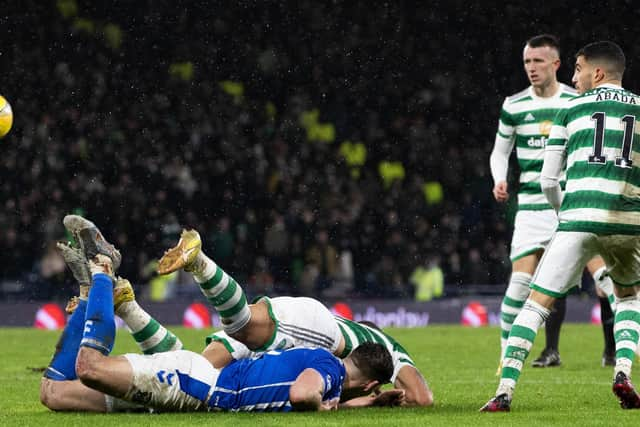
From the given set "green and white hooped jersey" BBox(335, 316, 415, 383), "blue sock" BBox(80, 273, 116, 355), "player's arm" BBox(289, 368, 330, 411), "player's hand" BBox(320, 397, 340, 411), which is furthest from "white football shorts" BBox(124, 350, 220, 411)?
"green and white hooped jersey" BBox(335, 316, 415, 383)

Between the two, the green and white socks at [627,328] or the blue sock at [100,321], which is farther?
the green and white socks at [627,328]

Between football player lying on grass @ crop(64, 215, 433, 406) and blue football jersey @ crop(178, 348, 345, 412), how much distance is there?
0.26 metres

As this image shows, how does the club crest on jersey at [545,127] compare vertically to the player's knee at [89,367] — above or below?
above

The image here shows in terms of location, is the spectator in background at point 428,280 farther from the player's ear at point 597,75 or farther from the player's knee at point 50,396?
the player's knee at point 50,396

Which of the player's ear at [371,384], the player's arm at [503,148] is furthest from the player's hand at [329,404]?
the player's arm at [503,148]

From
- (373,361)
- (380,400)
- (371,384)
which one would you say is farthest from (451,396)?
(373,361)

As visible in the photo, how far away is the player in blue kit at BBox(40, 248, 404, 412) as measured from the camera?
5.56 m

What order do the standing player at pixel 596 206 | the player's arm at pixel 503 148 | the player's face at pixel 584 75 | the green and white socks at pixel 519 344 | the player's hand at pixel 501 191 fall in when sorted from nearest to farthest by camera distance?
1. the green and white socks at pixel 519 344
2. the standing player at pixel 596 206
3. the player's face at pixel 584 75
4. the player's hand at pixel 501 191
5. the player's arm at pixel 503 148

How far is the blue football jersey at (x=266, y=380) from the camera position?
5.69 meters

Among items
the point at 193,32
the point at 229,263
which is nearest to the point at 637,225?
the point at 229,263

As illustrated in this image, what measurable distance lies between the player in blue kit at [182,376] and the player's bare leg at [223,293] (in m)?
0.22

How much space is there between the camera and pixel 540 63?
889 centimetres

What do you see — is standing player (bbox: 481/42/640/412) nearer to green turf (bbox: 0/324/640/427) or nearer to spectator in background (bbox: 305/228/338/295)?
green turf (bbox: 0/324/640/427)

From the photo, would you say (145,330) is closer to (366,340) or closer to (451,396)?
(366,340)
